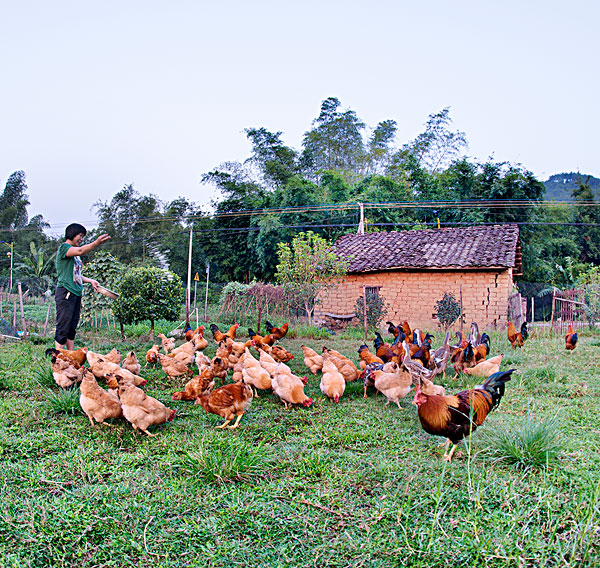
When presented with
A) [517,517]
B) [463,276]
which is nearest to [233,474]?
[517,517]

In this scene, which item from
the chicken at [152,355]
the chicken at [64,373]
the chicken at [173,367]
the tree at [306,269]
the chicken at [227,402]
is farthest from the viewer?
the tree at [306,269]

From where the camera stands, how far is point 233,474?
155 inches

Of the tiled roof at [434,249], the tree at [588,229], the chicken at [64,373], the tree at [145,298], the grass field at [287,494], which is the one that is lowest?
the grass field at [287,494]

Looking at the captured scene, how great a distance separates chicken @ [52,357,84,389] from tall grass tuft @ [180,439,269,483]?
8.39ft

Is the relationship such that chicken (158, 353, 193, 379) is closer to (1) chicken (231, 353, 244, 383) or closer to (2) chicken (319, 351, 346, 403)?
(1) chicken (231, 353, 244, 383)

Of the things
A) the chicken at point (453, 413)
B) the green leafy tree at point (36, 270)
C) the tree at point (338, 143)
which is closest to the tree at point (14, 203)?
the green leafy tree at point (36, 270)

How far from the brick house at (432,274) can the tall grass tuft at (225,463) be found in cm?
1429

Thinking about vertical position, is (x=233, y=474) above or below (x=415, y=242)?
below

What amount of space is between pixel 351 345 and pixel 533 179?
20936mm

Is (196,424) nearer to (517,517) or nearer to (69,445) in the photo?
(69,445)

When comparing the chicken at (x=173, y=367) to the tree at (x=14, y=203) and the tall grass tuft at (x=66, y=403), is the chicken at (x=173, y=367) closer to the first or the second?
the tall grass tuft at (x=66, y=403)

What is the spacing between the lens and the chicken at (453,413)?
4.29 metres

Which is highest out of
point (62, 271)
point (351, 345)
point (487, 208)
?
point (487, 208)

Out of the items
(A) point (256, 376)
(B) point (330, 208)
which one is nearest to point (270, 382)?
(A) point (256, 376)
